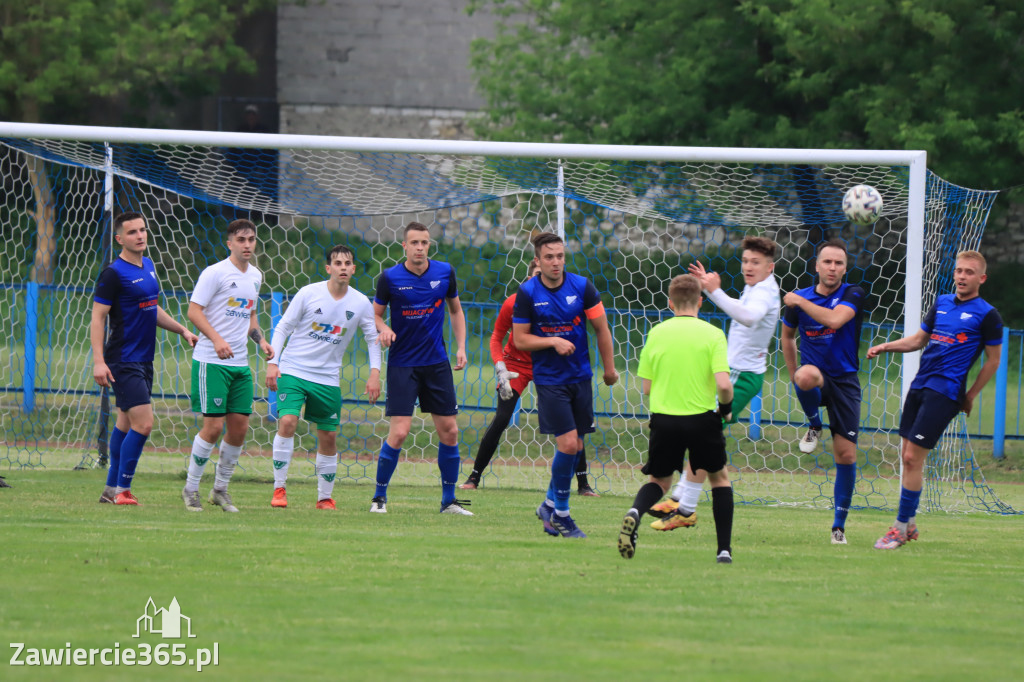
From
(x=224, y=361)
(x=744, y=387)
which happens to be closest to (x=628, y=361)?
(x=744, y=387)

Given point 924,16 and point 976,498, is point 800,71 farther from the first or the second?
point 976,498

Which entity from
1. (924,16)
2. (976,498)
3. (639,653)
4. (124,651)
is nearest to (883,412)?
(976,498)

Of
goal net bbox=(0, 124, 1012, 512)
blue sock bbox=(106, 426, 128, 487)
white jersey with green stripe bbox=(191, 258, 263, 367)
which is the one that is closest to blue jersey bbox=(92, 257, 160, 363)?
white jersey with green stripe bbox=(191, 258, 263, 367)

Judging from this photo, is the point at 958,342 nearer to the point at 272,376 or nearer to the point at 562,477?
the point at 562,477

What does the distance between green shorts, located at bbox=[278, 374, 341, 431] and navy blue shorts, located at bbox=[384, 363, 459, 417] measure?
1.34ft

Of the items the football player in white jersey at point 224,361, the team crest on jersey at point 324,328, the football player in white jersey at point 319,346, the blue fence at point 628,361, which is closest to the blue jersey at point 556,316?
the football player in white jersey at point 319,346

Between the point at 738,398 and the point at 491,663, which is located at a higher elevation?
the point at 738,398

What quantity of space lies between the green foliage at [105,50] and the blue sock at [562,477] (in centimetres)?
1871

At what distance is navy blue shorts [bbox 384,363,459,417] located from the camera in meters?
8.54

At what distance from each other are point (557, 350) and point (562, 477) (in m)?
0.85

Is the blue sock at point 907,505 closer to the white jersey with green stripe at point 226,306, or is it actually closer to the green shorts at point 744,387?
the green shorts at point 744,387

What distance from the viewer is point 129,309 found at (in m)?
8.48

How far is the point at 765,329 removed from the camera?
8.10 meters

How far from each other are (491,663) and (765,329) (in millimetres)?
4161
